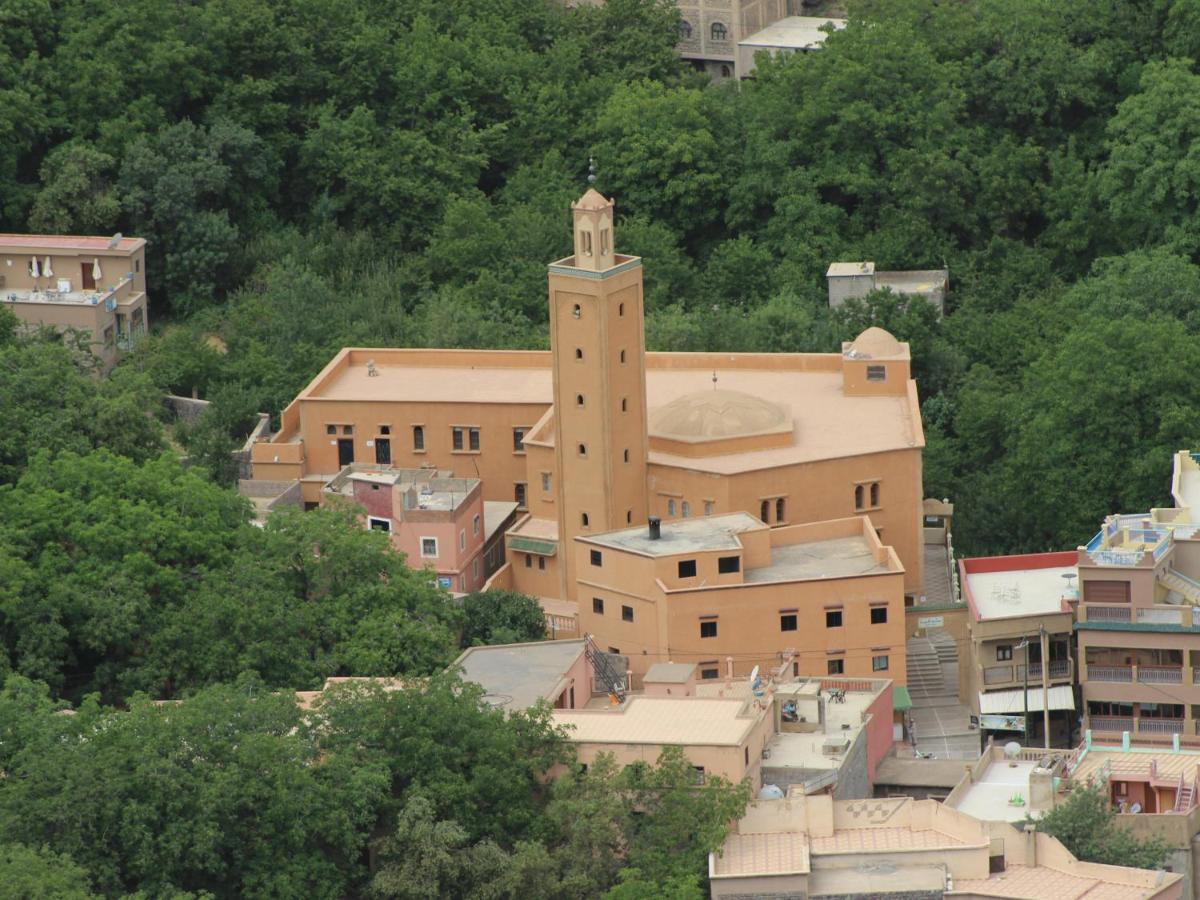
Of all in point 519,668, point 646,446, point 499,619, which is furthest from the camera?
point 646,446

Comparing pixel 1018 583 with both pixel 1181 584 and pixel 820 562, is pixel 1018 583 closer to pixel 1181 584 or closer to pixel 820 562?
pixel 1181 584

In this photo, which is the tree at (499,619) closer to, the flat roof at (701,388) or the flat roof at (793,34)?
the flat roof at (701,388)

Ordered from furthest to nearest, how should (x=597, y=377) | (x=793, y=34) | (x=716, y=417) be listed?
(x=793, y=34)
(x=716, y=417)
(x=597, y=377)

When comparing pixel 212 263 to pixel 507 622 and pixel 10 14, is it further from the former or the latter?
pixel 507 622

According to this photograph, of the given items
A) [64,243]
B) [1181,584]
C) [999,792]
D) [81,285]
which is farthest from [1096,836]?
[64,243]


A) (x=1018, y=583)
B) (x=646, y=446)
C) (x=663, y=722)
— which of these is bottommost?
(x=663, y=722)

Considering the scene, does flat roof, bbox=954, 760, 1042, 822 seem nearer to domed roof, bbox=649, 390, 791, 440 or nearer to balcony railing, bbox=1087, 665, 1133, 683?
balcony railing, bbox=1087, 665, 1133, 683

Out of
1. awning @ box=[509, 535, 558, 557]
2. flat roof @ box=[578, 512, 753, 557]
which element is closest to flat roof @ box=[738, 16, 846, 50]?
awning @ box=[509, 535, 558, 557]
